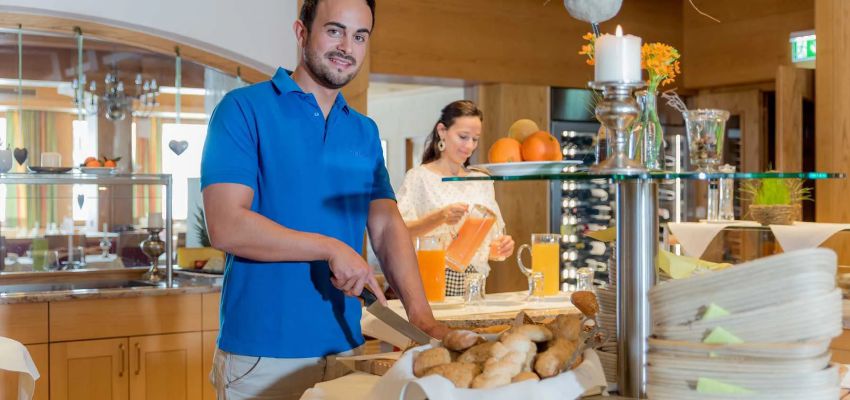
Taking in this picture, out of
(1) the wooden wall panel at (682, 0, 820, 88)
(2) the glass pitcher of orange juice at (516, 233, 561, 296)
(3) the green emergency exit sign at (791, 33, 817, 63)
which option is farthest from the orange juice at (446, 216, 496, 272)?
(1) the wooden wall panel at (682, 0, 820, 88)

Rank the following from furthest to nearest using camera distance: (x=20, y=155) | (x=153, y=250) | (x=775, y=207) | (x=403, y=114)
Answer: (x=403, y=114) → (x=20, y=155) → (x=153, y=250) → (x=775, y=207)

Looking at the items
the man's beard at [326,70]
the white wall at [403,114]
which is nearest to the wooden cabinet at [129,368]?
the man's beard at [326,70]

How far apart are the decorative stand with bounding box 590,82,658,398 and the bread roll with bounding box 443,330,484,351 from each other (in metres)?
0.23

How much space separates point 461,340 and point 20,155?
14.4 feet

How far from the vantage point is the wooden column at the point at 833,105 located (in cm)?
543

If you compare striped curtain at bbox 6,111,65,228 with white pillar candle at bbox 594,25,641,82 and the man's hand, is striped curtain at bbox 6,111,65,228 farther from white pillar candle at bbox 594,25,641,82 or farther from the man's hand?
white pillar candle at bbox 594,25,641,82

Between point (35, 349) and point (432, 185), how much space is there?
1.93 metres

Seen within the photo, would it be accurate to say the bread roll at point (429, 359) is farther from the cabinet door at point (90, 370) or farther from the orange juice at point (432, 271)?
the cabinet door at point (90, 370)

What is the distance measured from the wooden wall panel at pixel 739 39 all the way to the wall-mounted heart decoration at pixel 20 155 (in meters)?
5.32

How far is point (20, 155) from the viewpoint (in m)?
5.19

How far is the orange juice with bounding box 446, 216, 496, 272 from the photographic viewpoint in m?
3.30

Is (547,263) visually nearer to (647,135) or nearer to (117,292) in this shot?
(647,135)

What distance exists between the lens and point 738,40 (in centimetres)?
764

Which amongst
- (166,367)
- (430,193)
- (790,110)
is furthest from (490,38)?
(166,367)
